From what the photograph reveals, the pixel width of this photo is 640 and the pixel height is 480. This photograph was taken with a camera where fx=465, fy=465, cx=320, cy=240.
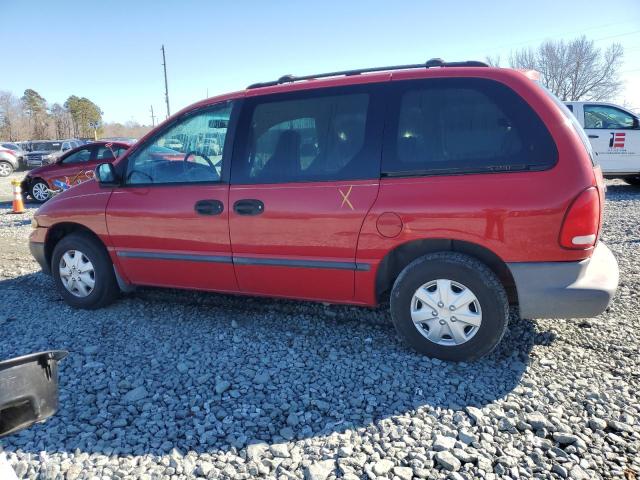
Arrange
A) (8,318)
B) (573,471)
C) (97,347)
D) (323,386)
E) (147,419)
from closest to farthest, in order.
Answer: (573,471), (147,419), (323,386), (97,347), (8,318)

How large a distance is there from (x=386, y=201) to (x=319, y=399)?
4.37ft

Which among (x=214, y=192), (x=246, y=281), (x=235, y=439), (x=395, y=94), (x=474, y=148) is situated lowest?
(x=235, y=439)

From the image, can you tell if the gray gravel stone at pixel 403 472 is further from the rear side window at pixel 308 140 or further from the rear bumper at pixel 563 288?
the rear side window at pixel 308 140

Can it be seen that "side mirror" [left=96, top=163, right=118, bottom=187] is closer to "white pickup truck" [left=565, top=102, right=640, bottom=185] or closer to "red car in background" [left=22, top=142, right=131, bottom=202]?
"red car in background" [left=22, top=142, right=131, bottom=202]

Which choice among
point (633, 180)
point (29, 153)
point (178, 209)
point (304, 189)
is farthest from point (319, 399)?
point (29, 153)

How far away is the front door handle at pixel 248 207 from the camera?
348 centimetres

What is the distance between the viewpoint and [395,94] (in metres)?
3.21

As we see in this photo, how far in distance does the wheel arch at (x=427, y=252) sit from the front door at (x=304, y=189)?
0.60ft

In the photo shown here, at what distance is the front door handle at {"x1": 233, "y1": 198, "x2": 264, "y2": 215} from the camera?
11.4 ft

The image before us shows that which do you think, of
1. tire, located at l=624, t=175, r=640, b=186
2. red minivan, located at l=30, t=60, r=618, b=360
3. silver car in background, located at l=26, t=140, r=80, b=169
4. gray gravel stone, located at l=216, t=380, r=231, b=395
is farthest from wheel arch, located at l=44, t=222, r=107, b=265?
silver car in background, located at l=26, t=140, r=80, b=169

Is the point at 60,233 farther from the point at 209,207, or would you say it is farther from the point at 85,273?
the point at 209,207

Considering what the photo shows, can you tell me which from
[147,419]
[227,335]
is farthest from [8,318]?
[147,419]

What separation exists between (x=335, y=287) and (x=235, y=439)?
4.28ft

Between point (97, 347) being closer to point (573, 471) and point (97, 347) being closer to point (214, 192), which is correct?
point (214, 192)
